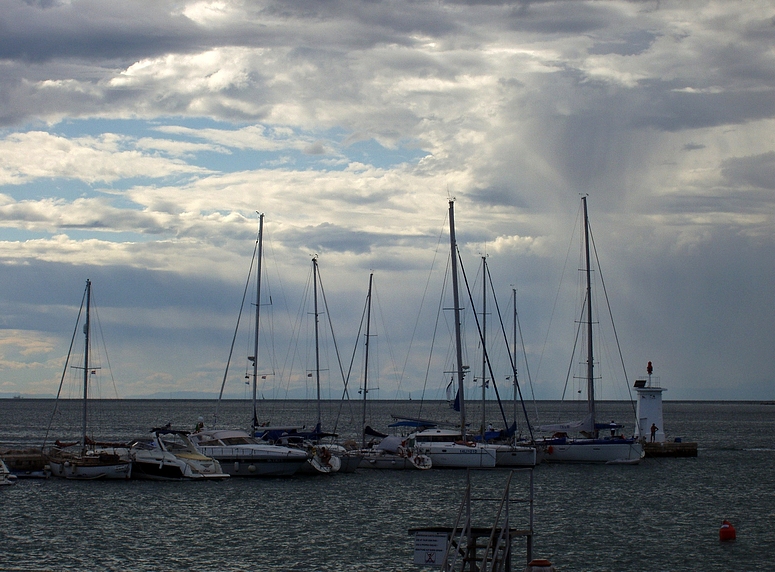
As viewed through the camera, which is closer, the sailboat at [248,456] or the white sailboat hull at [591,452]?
the sailboat at [248,456]

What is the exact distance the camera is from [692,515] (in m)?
41.8

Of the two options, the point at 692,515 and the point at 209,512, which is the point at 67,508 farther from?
the point at 692,515

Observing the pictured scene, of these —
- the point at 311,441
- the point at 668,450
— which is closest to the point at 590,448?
the point at 668,450

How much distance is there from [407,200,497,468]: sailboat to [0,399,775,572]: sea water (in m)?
1.01

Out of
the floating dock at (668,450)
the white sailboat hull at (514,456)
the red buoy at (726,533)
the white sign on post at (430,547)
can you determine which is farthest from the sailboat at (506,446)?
the white sign on post at (430,547)

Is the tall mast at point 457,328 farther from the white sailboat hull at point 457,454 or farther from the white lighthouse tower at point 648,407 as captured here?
the white lighthouse tower at point 648,407

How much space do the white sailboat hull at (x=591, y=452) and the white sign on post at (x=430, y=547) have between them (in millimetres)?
45636

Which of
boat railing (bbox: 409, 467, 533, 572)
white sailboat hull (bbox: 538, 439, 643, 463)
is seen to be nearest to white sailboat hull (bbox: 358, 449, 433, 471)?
white sailboat hull (bbox: 538, 439, 643, 463)

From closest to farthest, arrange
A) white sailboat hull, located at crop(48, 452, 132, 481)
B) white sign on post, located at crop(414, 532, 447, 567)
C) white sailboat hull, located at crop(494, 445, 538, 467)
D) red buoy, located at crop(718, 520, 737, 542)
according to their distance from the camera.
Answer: white sign on post, located at crop(414, 532, 447, 567)
red buoy, located at crop(718, 520, 737, 542)
white sailboat hull, located at crop(48, 452, 132, 481)
white sailboat hull, located at crop(494, 445, 538, 467)

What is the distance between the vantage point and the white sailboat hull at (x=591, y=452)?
216ft

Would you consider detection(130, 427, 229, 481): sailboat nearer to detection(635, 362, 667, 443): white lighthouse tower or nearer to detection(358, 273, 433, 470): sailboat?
detection(358, 273, 433, 470): sailboat

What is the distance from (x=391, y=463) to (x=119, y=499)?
63.8 ft

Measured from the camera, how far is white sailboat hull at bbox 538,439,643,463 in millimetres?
65688

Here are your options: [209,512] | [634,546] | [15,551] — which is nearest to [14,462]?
[209,512]
